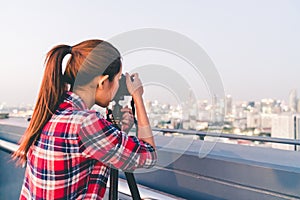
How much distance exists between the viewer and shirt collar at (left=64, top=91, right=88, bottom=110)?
32.0 inches

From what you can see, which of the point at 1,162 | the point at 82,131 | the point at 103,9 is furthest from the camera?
the point at 1,162

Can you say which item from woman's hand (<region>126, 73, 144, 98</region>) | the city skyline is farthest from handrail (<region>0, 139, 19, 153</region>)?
woman's hand (<region>126, 73, 144, 98</region>)

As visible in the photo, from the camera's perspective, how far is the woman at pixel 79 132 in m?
0.73

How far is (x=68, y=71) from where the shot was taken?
2.77 ft

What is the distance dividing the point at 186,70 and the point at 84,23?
126 centimetres

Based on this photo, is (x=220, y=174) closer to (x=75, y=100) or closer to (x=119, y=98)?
(x=119, y=98)

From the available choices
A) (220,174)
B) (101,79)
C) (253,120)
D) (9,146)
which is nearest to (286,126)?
(253,120)

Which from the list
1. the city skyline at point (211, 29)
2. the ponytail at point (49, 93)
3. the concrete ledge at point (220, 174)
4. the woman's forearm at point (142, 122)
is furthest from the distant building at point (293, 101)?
the ponytail at point (49, 93)

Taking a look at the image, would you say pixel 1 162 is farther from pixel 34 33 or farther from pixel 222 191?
pixel 222 191

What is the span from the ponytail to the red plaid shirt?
0.09 ft

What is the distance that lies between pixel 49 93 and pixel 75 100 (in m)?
0.08

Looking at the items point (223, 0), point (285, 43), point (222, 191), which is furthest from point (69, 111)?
point (285, 43)

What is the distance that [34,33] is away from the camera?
7.88 ft

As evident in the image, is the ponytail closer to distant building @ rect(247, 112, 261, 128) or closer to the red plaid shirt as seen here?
the red plaid shirt
